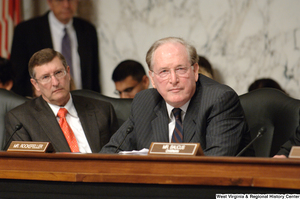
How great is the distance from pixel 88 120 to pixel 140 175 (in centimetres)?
153

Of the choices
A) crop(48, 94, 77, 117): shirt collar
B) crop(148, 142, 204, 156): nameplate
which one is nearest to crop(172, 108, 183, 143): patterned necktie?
crop(148, 142, 204, 156): nameplate

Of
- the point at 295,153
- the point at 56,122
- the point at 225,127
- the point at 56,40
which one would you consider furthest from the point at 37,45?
the point at 295,153

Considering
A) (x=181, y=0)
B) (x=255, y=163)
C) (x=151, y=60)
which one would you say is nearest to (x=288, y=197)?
(x=255, y=163)

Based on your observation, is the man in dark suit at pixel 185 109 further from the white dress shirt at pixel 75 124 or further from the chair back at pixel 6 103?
the chair back at pixel 6 103

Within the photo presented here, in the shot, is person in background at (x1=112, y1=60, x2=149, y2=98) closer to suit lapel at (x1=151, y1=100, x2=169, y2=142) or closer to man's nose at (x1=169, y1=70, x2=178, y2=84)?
suit lapel at (x1=151, y1=100, x2=169, y2=142)

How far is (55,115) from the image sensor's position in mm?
3004

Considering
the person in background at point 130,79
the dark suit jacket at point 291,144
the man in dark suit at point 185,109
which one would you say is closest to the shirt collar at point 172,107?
the man in dark suit at point 185,109

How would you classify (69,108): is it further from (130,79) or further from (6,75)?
(6,75)

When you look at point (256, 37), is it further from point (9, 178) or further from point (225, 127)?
point (9, 178)

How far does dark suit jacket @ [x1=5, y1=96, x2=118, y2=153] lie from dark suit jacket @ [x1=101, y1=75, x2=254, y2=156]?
1.57 ft

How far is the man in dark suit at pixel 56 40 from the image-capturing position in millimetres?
4527

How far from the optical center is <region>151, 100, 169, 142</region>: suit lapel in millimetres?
2387

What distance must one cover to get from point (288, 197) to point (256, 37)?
3.03 m

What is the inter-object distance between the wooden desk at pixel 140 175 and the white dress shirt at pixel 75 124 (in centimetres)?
120
